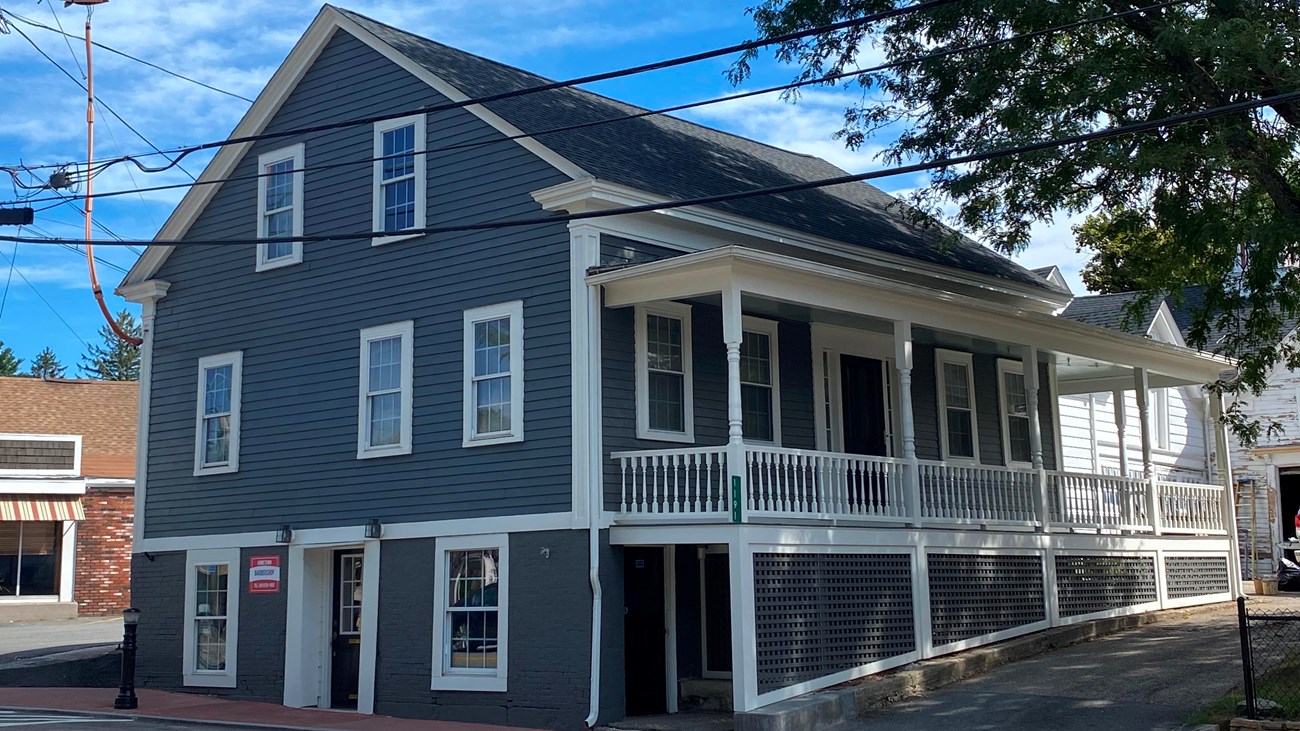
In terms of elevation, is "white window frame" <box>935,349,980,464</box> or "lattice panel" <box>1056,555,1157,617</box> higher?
"white window frame" <box>935,349,980,464</box>

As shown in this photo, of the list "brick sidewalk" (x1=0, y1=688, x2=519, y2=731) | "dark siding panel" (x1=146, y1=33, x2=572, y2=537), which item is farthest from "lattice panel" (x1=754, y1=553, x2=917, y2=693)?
"brick sidewalk" (x1=0, y1=688, x2=519, y2=731)

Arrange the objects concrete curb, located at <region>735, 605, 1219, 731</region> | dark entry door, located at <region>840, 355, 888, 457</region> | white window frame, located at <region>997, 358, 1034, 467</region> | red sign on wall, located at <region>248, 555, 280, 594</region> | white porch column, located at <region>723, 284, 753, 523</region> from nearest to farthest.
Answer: concrete curb, located at <region>735, 605, 1219, 731</region>, white porch column, located at <region>723, 284, 753, 523</region>, red sign on wall, located at <region>248, 555, 280, 594</region>, dark entry door, located at <region>840, 355, 888, 457</region>, white window frame, located at <region>997, 358, 1034, 467</region>

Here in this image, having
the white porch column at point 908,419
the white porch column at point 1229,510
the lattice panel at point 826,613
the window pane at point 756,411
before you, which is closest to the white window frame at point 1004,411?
the white porch column at point 1229,510

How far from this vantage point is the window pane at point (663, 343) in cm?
1700

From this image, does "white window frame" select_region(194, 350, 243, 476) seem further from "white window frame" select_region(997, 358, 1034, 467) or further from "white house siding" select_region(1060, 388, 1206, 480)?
"white house siding" select_region(1060, 388, 1206, 480)

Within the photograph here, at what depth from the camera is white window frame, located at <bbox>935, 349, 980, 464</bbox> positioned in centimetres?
2156

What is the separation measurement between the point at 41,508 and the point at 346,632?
60.0 ft

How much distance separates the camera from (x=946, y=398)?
21.8 meters

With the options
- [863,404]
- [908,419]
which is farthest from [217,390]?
[908,419]

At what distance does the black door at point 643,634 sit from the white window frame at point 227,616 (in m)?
6.54

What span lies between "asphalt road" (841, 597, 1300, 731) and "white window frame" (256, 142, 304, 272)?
35.5ft

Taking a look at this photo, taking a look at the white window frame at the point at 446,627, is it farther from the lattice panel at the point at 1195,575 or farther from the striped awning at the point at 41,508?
the striped awning at the point at 41,508

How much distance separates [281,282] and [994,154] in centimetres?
1197

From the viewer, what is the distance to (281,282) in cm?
2023
